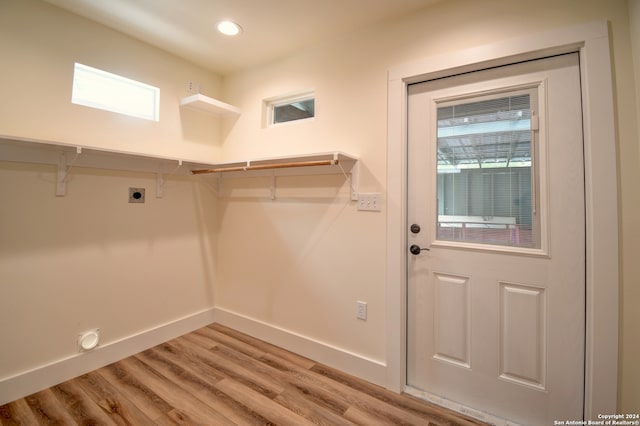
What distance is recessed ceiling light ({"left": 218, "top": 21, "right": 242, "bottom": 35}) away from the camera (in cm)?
200

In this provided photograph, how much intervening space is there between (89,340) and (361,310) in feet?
6.29

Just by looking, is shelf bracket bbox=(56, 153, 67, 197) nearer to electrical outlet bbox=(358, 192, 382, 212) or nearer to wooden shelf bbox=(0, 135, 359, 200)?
wooden shelf bbox=(0, 135, 359, 200)

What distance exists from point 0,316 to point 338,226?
83.8 inches

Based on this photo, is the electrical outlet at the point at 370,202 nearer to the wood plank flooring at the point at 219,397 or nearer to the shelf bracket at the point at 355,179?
the shelf bracket at the point at 355,179

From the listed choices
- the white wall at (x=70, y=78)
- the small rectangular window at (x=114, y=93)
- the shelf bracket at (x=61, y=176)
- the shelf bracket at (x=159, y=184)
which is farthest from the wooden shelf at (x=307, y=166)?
the shelf bracket at (x=61, y=176)

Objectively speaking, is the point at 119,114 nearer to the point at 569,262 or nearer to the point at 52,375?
the point at 52,375

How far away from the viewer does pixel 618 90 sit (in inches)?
53.5

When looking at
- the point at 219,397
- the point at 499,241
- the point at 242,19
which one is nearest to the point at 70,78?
the point at 242,19

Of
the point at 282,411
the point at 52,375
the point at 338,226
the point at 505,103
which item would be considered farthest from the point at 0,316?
the point at 505,103

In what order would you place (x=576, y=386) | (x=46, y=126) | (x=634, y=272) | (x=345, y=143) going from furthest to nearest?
(x=345, y=143) → (x=46, y=126) → (x=576, y=386) → (x=634, y=272)

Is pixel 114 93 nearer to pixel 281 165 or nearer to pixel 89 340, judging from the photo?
pixel 281 165

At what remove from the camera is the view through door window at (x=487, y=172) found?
1577 mm

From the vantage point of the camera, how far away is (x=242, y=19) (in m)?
1.96

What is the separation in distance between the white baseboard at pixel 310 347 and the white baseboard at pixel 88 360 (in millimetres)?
373
